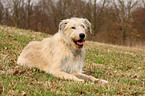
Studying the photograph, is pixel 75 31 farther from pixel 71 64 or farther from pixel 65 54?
pixel 71 64

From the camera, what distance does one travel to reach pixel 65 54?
536 centimetres

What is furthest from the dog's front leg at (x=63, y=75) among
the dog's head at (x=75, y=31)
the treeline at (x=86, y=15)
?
the treeline at (x=86, y=15)

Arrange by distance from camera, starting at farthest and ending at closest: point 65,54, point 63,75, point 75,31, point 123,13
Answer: point 123,13
point 65,54
point 63,75
point 75,31

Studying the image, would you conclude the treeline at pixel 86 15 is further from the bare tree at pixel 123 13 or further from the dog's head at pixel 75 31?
the dog's head at pixel 75 31

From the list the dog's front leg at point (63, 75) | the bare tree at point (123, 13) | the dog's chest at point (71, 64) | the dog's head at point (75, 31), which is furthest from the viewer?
the bare tree at point (123, 13)

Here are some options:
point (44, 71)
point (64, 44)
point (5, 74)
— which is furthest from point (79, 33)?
point (5, 74)

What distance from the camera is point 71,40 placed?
16.7ft

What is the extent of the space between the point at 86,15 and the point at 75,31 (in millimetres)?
38330

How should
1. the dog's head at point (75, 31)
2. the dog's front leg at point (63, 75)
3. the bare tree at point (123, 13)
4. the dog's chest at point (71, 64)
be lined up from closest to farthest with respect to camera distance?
the dog's head at point (75, 31) < the dog's front leg at point (63, 75) < the dog's chest at point (71, 64) < the bare tree at point (123, 13)

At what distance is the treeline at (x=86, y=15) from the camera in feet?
126

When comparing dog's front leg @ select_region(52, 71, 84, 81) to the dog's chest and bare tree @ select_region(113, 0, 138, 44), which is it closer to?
the dog's chest

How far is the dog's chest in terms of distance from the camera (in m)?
5.36

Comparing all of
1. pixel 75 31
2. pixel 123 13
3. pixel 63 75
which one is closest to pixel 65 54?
pixel 63 75

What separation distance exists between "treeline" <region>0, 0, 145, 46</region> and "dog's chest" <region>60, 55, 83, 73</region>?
32853mm
